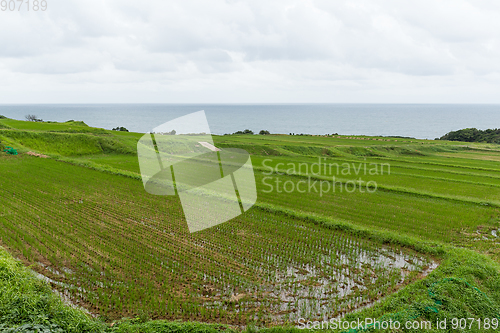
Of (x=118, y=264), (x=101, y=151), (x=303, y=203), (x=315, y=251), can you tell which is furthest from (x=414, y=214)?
(x=101, y=151)

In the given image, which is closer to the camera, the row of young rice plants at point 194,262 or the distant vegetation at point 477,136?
the row of young rice plants at point 194,262

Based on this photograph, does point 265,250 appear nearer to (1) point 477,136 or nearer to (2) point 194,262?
(2) point 194,262

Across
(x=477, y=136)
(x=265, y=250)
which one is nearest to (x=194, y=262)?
(x=265, y=250)

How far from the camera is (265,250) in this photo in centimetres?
955

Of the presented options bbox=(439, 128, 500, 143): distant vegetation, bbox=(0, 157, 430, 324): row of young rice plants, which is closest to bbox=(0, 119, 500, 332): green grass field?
bbox=(0, 157, 430, 324): row of young rice plants

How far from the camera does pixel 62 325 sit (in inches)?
212

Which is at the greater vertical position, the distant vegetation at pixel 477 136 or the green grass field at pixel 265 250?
the distant vegetation at pixel 477 136

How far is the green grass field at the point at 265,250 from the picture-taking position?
667cm

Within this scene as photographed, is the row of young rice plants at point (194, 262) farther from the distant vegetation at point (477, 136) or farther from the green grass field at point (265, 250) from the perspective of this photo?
the distant vegetation at point (477, 136)

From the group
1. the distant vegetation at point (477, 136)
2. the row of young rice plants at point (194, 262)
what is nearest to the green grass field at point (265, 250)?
the row of young rice plants at point (194, 262)

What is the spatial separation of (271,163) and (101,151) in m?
19.0

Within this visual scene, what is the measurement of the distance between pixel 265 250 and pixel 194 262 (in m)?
2.46

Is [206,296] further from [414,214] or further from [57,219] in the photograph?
[414,214]

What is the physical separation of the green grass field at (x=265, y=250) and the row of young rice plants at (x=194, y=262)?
40 mm
